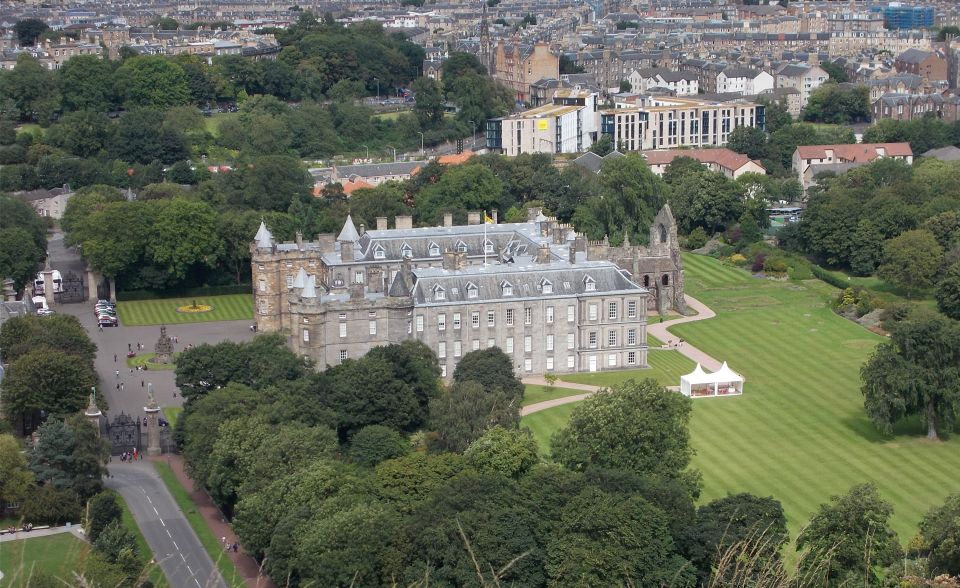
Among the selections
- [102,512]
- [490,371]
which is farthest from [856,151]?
[102,512]

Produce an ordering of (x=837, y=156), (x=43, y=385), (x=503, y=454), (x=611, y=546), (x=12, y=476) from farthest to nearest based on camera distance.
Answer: (x=837, y=156) → (x=43, y=385) → (x=12, y=476) → (x=503, y=454) → (x=611, y=546)

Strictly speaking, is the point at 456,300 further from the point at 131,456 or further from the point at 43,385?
the point at 43,385

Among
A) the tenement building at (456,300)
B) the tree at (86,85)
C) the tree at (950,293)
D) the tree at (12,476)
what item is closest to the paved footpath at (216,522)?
the tree at (12,476)

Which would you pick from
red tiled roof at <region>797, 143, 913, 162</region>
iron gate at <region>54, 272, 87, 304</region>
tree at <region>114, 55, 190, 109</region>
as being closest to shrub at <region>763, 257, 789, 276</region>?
red tiled roof at <region>797, 143, 913, 162</region>

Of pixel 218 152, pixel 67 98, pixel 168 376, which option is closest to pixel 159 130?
pixel 218 152

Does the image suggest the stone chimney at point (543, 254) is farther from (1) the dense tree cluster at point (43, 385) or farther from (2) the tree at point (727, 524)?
(2) the tree at point (727, 524)

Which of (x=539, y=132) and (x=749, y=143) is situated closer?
(x=749, y=143)

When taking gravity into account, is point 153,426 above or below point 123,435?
above
